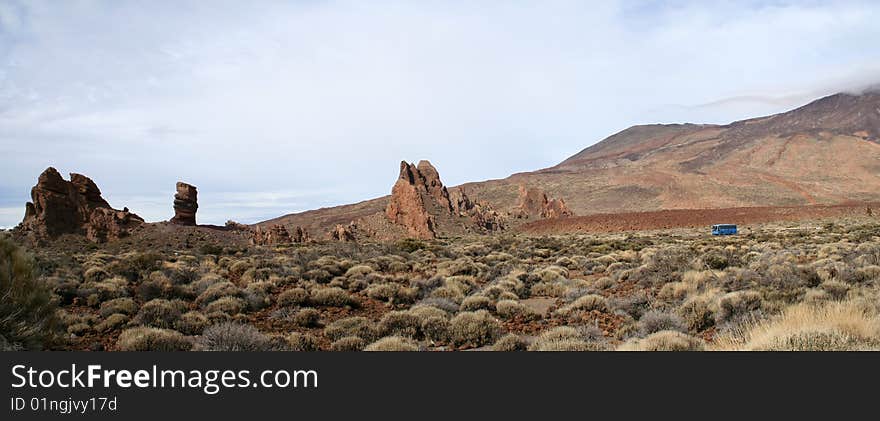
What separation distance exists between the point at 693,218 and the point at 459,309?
179 ft

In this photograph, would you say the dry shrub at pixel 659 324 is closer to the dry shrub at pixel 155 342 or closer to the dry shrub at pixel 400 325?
the dry shrub at pixel 400 325

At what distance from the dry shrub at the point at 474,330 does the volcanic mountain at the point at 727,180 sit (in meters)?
69.8

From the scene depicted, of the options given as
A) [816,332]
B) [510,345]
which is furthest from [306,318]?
[816,332]

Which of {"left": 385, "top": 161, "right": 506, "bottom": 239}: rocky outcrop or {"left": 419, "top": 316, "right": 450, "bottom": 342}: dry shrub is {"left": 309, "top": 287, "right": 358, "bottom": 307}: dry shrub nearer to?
{"left": 419, "top": 316, "right": 450, "bottom": 342}: dry shrub

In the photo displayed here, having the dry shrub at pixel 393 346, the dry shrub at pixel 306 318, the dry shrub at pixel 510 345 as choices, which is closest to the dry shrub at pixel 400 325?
the dry shrub at pixel 393 346

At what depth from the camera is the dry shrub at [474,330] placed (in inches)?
342

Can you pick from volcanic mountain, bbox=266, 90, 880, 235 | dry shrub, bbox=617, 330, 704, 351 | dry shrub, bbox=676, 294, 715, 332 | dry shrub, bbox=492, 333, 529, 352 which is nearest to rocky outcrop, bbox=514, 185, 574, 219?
volcanic mountain, bbox=266, 90, 880, 235

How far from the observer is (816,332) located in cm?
573

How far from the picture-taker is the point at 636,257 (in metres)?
22.0

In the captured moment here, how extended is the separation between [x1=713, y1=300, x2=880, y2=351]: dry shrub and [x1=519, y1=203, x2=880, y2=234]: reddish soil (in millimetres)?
51743

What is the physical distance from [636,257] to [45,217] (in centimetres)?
4327

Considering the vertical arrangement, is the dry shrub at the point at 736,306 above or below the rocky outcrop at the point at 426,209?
below

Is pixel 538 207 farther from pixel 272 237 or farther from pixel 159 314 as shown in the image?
pixel 159 314

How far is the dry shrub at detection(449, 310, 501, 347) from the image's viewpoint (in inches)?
342
